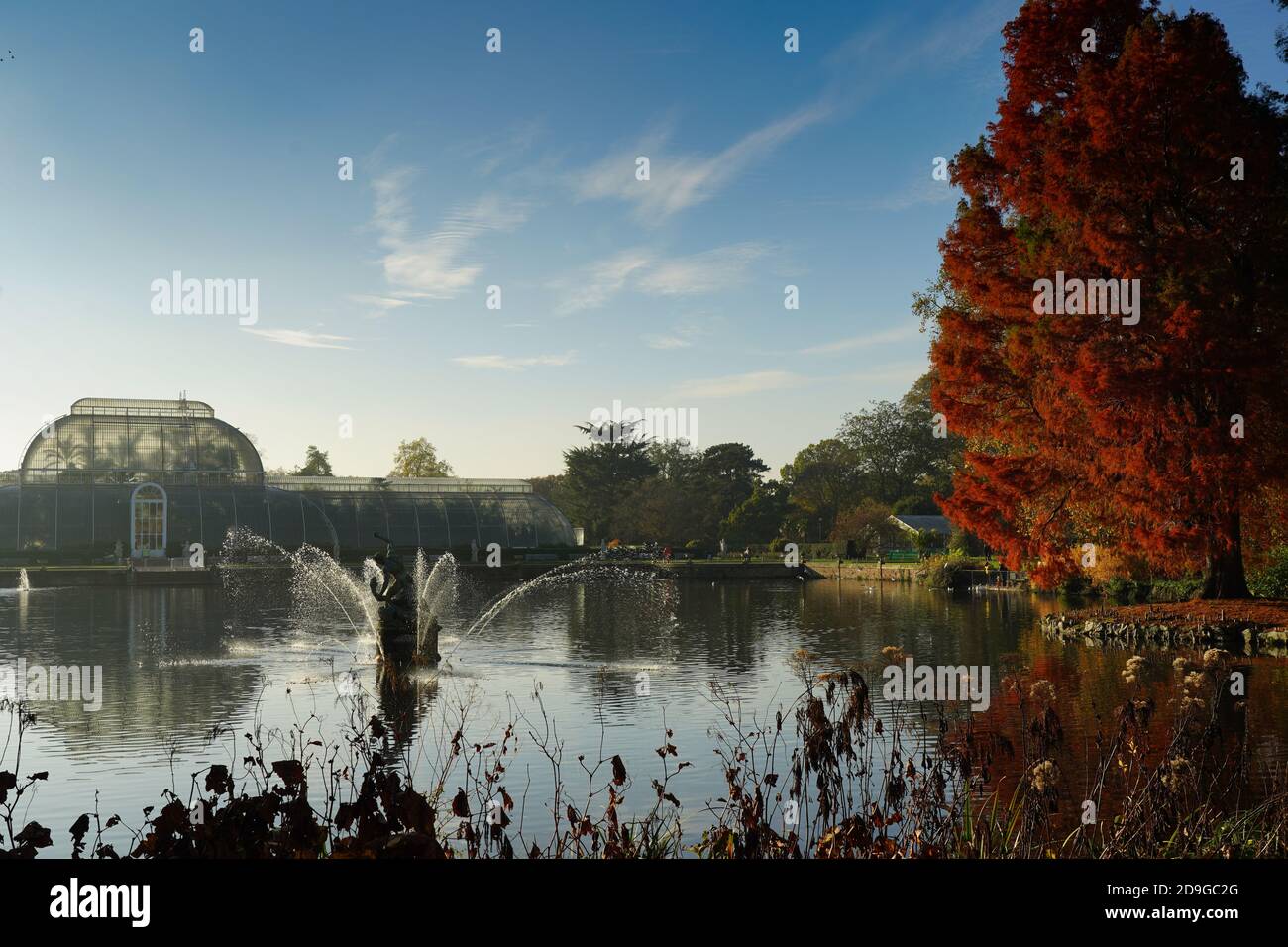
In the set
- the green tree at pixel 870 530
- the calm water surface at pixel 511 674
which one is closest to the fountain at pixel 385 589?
the calm water surface at pixel 511 674

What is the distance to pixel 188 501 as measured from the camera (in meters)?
61.2

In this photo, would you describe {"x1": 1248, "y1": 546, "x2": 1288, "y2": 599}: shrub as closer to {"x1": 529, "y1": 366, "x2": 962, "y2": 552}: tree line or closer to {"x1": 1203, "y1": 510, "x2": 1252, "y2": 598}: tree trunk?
{"x1": 1203, "y1": 510, "x2": 1252, "y2": 598}: tree trunk

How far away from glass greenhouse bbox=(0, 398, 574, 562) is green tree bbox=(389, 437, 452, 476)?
2502cm

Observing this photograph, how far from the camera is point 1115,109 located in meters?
25.6

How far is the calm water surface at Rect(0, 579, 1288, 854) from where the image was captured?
495 inches

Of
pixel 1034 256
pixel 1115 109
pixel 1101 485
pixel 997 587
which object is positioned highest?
pixel 1115 109

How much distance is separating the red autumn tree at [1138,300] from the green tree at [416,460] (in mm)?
72406

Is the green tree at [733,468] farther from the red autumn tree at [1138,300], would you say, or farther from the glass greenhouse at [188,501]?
the red autumn tree at [1138,300]

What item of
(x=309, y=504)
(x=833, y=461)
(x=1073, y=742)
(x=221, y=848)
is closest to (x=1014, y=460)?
(x=1073, y=742)

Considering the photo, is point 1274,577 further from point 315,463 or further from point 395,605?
point 315,463

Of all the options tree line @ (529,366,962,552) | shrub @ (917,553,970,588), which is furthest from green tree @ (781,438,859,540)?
shrub @ (917,553,970,588)
